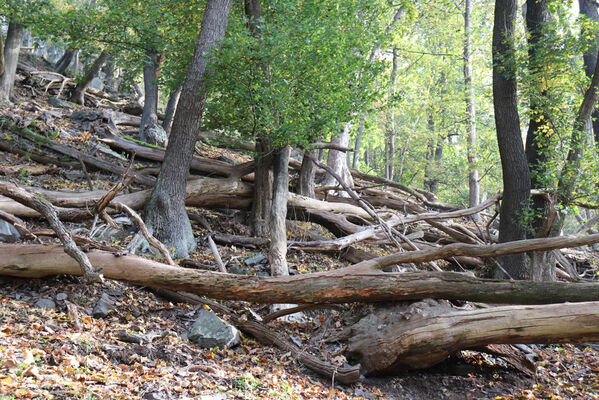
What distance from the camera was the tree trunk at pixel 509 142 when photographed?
27.1ft

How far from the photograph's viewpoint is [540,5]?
28.0ft

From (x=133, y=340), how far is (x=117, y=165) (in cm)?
717

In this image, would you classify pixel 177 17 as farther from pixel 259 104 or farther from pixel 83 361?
pixel 83 361

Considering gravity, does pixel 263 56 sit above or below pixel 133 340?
above

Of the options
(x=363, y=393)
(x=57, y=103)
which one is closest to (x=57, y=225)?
(x=363, y=393)

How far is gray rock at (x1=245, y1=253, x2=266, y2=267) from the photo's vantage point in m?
7.59

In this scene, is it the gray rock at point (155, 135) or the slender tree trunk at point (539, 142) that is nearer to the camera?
the slender tree trunk at point (539, 142)

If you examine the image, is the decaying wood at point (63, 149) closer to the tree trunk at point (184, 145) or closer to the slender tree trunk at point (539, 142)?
the tree trunk at point (184, 145)

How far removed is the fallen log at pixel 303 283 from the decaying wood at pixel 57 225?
0.79 metres

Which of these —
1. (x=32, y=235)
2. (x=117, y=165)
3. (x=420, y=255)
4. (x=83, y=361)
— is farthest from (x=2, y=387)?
(x=117, y=165)

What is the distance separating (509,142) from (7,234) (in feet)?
28.2

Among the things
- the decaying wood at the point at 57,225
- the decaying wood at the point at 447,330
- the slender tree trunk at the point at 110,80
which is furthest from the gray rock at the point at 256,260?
the slender tree trunk at the point at 110,80

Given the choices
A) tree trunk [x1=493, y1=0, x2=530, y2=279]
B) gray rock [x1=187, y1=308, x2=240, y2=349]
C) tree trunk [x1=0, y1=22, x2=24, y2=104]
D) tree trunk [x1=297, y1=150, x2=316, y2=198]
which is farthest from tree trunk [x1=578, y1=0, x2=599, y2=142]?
tree trunk [x1=0, y1=22, x2=24, y2=104]

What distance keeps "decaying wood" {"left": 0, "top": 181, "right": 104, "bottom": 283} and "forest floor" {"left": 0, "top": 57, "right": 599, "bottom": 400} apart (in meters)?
0.64
